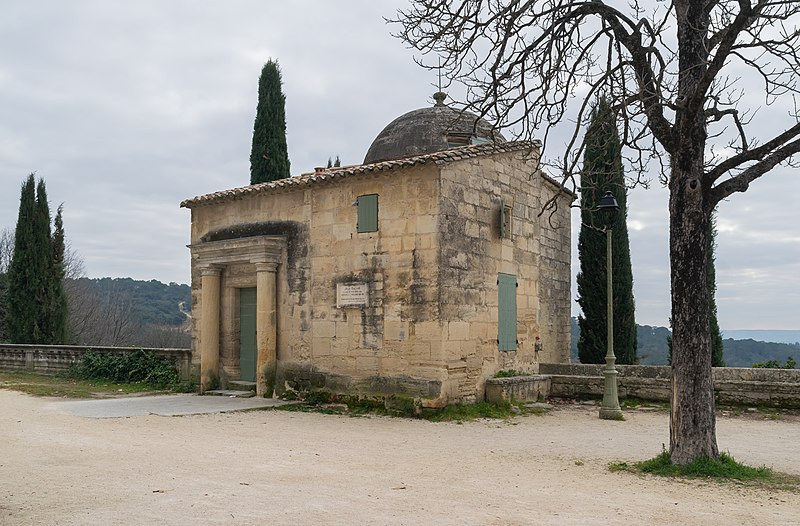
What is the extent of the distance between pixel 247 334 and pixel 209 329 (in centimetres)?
81

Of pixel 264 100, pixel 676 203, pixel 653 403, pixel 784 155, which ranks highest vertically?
pixel 264 100

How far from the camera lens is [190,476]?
6.71m

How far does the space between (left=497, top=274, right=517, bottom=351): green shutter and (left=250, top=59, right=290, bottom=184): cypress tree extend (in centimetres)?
1247

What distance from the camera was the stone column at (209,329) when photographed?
1485 centimetres

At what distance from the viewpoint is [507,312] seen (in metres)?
13.7

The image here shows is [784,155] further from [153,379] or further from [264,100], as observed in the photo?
[264,100]

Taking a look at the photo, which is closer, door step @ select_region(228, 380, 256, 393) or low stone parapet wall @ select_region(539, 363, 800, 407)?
low stone parapet wall @ select_region(539, 363, 800, 407)

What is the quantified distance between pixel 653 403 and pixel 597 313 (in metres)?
7.20

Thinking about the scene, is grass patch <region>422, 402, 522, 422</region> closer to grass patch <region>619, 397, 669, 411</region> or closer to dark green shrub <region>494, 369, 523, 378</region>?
dark green shrub <region>494, 369, 523, 378</region>

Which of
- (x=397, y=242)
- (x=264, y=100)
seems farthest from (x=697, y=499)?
(x=264, y=100)

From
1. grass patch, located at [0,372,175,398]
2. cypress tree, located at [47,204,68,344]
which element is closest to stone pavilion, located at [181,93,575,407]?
grass patch, located at [0,372,175,398]

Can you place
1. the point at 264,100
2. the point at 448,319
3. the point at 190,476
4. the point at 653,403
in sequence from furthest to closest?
the point at 264,100 → the point at 653,403 → the point at 448,319 → the point at 190,476

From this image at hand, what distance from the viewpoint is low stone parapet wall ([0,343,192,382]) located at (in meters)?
16.6

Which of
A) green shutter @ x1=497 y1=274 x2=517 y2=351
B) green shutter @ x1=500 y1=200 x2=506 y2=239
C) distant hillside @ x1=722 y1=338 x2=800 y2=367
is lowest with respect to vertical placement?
distant hillside @ x1=722 y1=338 x2=800 y2=367
